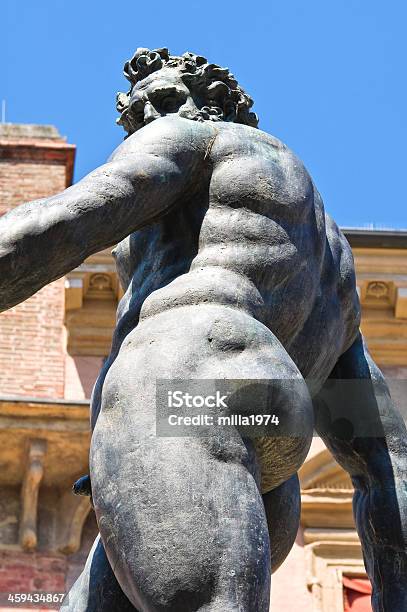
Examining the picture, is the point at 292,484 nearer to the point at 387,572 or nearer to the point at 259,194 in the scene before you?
the point at 387,572

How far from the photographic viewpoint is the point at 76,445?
1694 cm

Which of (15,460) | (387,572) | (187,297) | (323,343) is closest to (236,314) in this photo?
(187,297)

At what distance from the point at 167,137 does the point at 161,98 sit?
37 cm

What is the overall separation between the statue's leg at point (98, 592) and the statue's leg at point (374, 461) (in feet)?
2.06

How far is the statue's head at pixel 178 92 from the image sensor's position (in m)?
4.82

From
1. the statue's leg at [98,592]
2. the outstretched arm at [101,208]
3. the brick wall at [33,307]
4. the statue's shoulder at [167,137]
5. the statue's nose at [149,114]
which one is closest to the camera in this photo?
the outstretched arm at [101,208]

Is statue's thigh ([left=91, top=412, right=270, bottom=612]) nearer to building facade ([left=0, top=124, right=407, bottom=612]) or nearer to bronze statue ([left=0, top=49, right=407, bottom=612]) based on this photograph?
bronze statue ([left=0, top=49, right=407, bottom=612])

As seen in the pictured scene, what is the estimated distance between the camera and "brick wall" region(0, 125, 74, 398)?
20.1 meters

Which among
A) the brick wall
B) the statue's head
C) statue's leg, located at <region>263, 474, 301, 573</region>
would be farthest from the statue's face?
the brick wall

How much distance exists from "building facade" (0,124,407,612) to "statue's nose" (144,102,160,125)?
12.1 meters

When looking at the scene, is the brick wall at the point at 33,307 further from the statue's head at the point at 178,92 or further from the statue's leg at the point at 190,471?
the statue's leg at the point at 190,471

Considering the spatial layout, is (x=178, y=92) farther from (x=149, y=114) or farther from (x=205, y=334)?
(x=205, y=334)

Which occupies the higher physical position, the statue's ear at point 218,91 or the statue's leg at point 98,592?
the statue's ear at point 218,91

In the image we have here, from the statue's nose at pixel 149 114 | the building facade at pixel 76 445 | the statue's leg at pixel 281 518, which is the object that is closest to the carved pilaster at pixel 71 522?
the building facade at pixel 76 445
